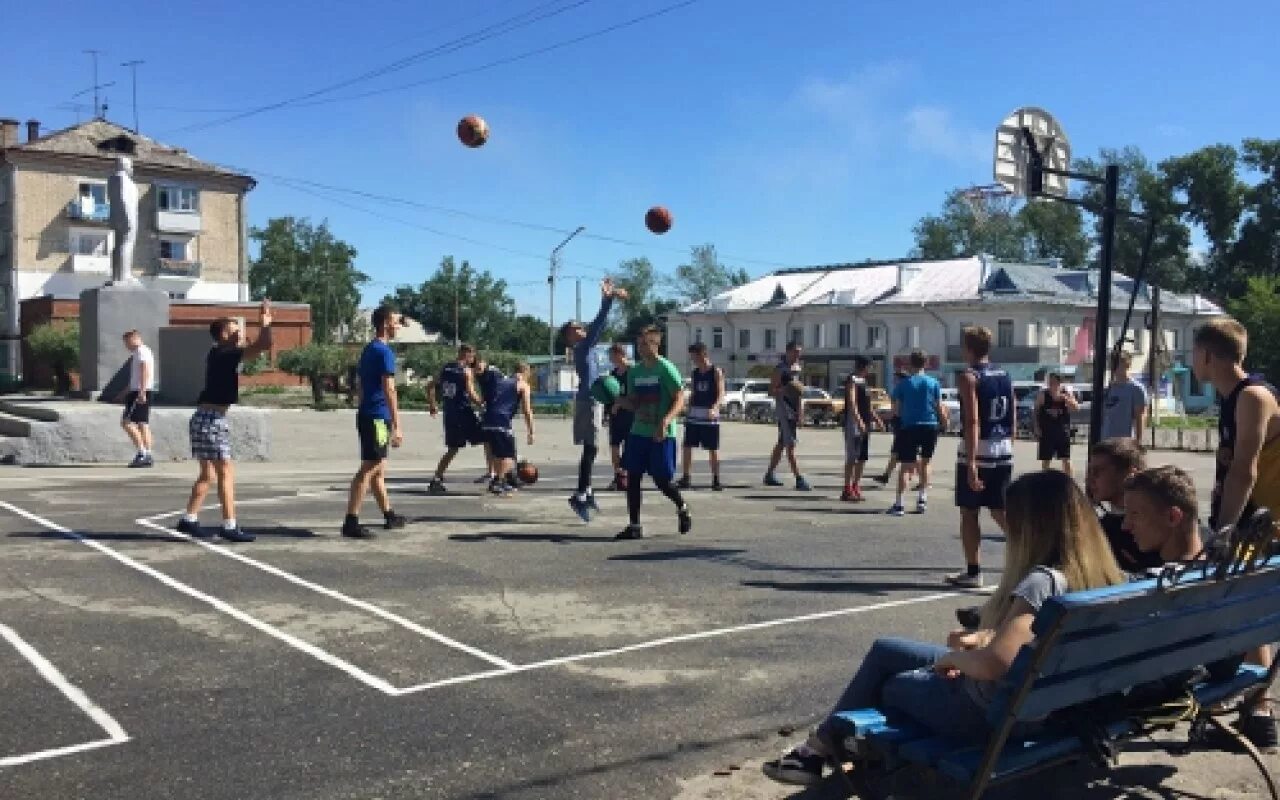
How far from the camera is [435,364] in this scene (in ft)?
161

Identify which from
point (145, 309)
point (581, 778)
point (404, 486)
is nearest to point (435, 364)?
point (145, 309)

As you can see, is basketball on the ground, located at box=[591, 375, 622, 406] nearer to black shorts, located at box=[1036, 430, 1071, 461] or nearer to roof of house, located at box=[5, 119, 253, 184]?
black shorts, located at box=[1036, 430, 1071, 461]

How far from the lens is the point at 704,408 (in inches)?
571

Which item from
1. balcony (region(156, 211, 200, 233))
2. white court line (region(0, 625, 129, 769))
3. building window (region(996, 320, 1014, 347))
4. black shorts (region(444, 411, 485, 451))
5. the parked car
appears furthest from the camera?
balcony (region(156, 211, 200, 233))

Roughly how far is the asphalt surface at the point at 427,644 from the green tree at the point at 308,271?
94057 millimetres

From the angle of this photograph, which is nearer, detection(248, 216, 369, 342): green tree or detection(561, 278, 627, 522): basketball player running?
detection(561, 278, 627, 522): basketball player running

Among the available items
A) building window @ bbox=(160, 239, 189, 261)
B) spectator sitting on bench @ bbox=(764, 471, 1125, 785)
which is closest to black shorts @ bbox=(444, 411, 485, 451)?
spectator sitting on bench @ bbox=(764, 471, 1125, 785)

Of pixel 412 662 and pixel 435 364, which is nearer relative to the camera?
pixel 412 662

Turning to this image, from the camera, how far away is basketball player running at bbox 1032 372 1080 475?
13.5 meters

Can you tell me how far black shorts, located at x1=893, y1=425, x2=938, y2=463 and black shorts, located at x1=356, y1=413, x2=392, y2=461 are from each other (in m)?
5.97

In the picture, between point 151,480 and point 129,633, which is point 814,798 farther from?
point 151,480

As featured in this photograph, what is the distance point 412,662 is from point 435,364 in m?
44.3

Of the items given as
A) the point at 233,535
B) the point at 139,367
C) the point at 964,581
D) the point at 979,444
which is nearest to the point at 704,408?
the point at 979,444

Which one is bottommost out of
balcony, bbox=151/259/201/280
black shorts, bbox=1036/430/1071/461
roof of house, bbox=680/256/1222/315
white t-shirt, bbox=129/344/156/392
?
black shorts, bbox=1036/430/1071/461
